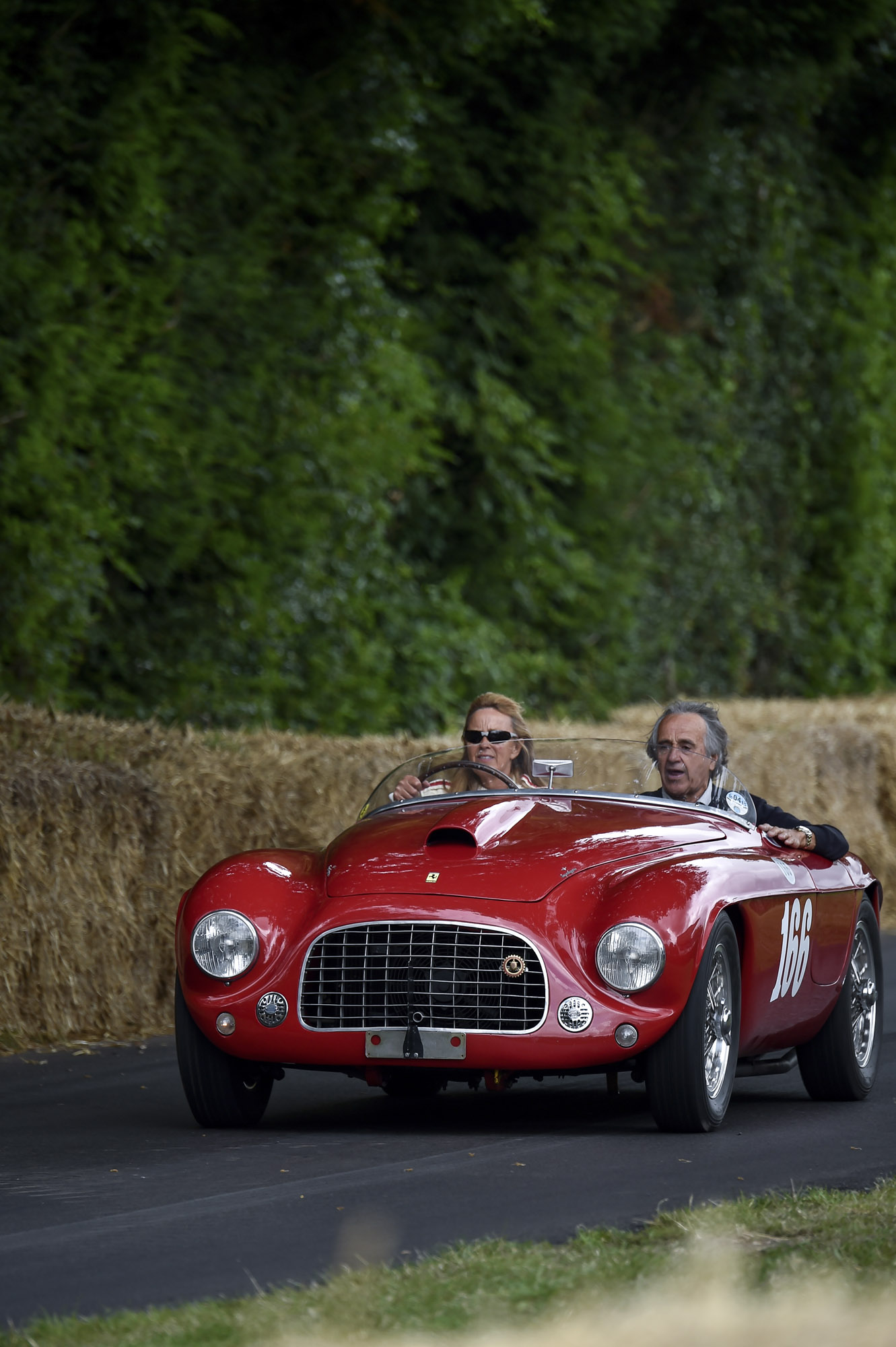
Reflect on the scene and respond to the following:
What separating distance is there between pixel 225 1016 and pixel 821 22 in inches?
800

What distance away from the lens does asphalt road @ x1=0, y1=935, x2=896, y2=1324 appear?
503 centimetres

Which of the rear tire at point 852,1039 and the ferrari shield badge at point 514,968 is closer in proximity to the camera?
the ferrari shield badge at point 514,968

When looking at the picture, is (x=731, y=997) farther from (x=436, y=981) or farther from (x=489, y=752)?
(x=489, y=752)

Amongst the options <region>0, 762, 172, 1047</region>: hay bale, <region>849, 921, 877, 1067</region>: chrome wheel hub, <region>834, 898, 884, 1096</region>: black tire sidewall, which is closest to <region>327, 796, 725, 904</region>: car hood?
<region>834, 898, 884, 1096</region>: black tire sidewall

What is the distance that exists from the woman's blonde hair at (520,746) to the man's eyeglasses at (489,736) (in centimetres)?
4

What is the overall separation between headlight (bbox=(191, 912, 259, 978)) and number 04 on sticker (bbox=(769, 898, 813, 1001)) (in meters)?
1.83

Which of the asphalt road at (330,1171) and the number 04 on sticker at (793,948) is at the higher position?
the number 04 on sticker at (793,948)

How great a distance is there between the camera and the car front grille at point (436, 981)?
6.75 m

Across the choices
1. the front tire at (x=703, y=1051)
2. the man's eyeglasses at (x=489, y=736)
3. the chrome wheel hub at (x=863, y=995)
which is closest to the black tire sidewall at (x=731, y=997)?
the front tire at (x=703, y=1051)

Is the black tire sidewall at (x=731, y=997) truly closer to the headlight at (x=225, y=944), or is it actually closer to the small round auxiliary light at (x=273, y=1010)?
the small round auxiliary light at (x=273, y=1010)

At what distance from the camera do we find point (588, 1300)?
175 inches

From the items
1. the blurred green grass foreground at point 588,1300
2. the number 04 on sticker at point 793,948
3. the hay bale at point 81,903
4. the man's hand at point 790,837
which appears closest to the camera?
the blurred green grass foreground at point 588,1300

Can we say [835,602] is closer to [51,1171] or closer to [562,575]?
[562,575]

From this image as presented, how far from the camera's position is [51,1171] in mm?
A: 6523
